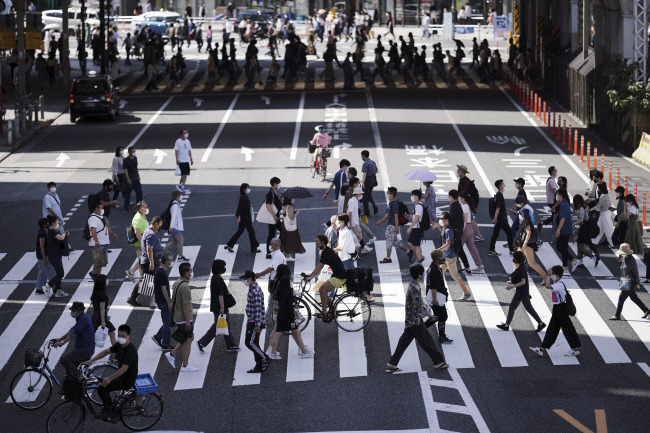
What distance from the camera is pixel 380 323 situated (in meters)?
21.0

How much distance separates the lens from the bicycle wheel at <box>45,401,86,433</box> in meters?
15.8

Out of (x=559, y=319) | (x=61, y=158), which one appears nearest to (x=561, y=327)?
(x=559, y=319)

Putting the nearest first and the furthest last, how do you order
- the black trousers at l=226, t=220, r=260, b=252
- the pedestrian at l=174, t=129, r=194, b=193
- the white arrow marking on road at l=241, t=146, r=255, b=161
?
the black trousers at l=226, t=220, r=260, b=252 → the pedestrian at l=174, t=129, r=194, b=193 → the white arrow marking on road at l=241, t=146, r=255, b=161

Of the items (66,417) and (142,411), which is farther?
(142,411)

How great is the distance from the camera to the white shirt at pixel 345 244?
22.1 metres

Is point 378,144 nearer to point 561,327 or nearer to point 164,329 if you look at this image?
point 164,329

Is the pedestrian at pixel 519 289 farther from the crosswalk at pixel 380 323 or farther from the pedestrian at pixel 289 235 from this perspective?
the pedestrian at pixel 289 235

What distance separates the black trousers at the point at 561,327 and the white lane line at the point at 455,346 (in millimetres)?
1331

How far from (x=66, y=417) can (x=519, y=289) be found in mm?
8130

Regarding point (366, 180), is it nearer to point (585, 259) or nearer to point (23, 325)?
point (585, 259)

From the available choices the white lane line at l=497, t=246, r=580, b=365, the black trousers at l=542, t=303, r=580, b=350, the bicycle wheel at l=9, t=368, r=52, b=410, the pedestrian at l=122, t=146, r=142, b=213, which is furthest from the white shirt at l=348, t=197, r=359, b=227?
the bicycle wheel at l=9, t=368, r=52, b=410

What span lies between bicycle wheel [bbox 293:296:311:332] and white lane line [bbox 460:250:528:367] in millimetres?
3152

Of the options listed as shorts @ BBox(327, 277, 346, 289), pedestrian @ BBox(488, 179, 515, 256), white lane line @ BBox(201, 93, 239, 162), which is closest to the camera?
shorts @ BBox(327, 277, 346, 289)

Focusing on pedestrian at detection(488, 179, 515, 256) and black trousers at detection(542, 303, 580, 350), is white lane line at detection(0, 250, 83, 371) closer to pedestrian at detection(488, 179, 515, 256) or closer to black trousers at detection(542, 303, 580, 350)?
black trousers at detection(542, 303, 580, 350)
